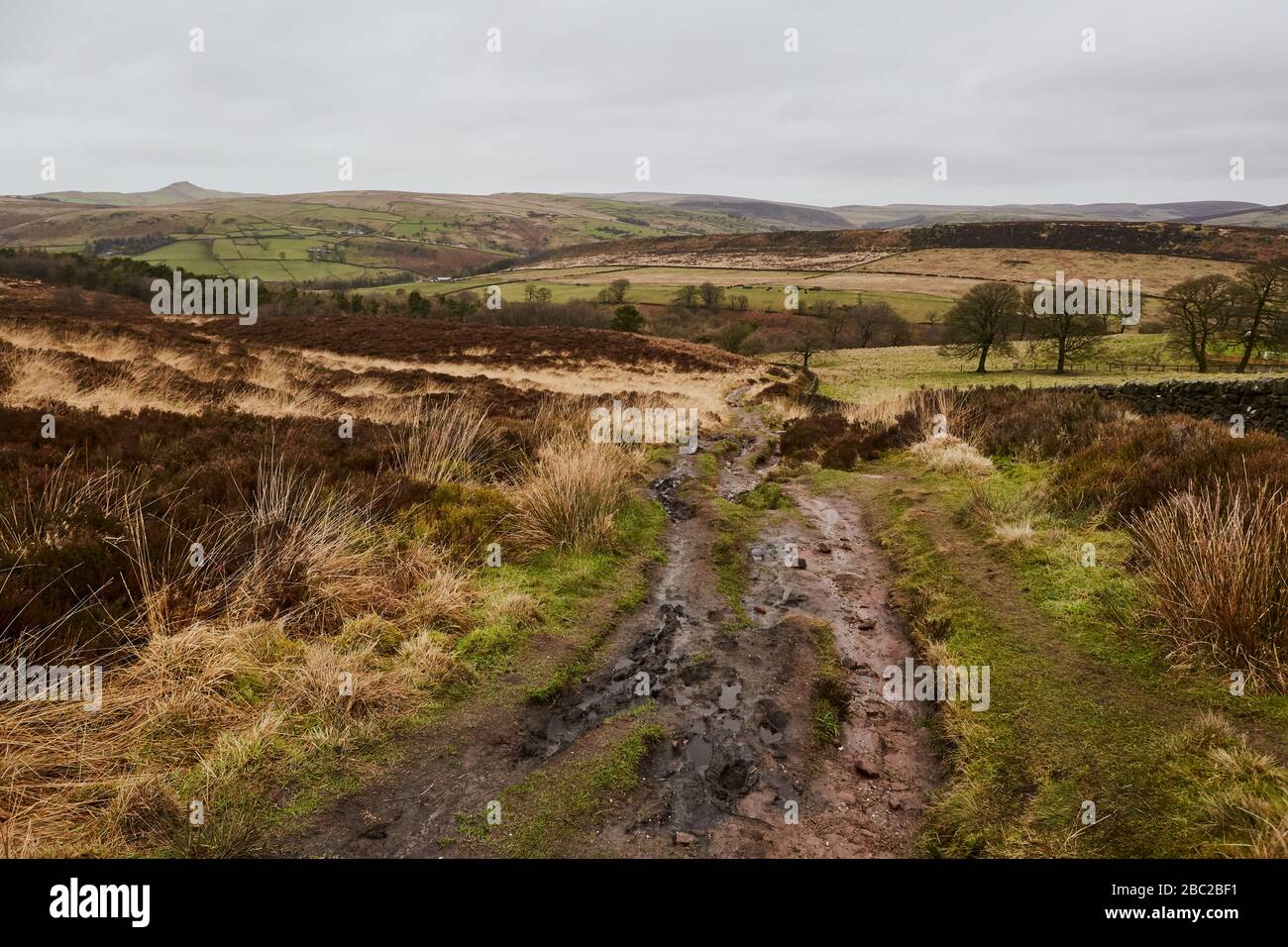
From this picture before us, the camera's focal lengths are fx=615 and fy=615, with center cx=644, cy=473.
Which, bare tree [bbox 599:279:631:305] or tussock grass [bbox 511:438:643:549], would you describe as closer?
tussock grass [bbox 511:438:643:549]

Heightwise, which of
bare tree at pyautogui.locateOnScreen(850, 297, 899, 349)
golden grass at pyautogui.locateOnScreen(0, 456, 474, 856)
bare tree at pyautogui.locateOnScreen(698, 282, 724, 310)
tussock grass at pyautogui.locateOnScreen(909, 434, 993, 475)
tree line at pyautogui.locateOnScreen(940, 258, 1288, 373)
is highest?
bare tree at pyautogui.locateOnScreen(698, 282, 724, 310)

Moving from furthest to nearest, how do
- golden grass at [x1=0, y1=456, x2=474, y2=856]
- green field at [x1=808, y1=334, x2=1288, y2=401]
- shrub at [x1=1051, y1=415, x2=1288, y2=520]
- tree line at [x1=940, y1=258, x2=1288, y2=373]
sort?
tree line at [x1=940, y1=258, x2=1288, y2=373], green field at [x1=808, y1=334, x2=1288, y2=401], shrub at [x1=1051, y1=415, x2=1288, y2=520], golden grass at [x1=0, y1=456, x2=474, y2=856]

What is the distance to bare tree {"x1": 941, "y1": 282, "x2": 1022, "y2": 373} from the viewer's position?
126ft

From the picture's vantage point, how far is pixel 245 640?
4.76m

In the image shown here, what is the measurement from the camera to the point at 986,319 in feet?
126

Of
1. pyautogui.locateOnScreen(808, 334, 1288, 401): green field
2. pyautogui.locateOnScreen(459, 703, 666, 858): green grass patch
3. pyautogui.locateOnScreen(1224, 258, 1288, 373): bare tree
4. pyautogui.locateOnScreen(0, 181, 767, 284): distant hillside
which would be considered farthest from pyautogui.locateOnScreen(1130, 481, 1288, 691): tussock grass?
pyautogui.locateOnScreen(0, 181, 767, 284): distant hillside

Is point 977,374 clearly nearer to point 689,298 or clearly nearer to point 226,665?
point 226,665

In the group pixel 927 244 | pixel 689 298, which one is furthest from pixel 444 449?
pixel 927 244

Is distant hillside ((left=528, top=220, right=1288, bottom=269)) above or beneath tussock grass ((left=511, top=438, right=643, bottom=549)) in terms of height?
above

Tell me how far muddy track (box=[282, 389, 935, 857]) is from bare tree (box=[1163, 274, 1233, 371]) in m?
40.9

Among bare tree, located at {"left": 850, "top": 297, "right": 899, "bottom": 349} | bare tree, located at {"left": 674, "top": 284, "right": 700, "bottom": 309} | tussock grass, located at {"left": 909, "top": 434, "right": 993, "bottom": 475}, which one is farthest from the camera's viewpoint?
bare tree, located at {"left": 674, "top": 284, "right": 700, "bottom": 309}

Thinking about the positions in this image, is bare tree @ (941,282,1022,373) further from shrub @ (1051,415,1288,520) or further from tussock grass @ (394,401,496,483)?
tussock grass @ (394,401,496,483)

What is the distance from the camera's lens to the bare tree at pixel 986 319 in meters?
38.5
